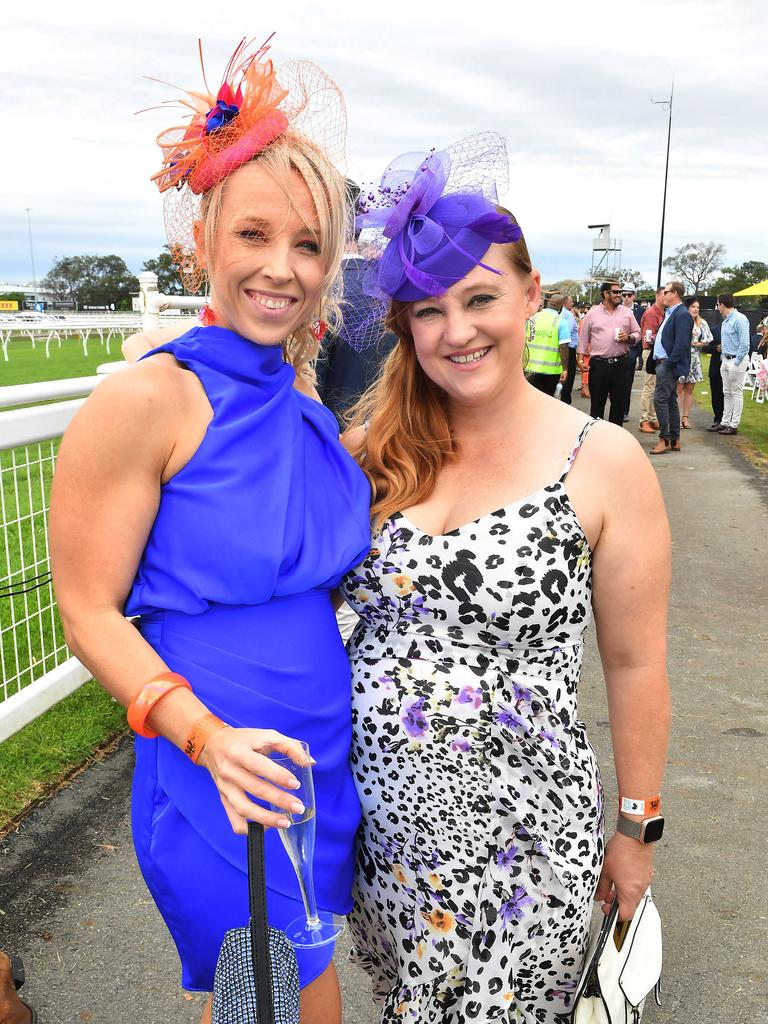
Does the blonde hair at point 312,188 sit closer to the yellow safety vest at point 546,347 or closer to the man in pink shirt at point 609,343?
the yellow safety vest at point 546,347

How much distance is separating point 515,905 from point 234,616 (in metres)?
0.84

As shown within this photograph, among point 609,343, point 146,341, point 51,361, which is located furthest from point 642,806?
point 51,361

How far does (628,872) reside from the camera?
1936 millimetres

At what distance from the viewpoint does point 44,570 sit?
420 cm

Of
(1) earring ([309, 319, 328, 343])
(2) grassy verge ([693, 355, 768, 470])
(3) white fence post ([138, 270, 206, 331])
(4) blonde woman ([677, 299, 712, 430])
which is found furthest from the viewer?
(4) blonde woman ([677, 299, 712, 430])

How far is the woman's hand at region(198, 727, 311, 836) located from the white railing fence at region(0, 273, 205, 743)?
84.0 inches

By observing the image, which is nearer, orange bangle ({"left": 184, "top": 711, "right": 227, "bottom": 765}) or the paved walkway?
orange bangle ({"left": 184, "top": 711, "right": 227, "bottom": 765})

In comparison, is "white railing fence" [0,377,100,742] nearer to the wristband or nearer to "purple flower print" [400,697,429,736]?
"purple flower print" [400,697,429,736]

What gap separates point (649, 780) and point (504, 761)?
35cm

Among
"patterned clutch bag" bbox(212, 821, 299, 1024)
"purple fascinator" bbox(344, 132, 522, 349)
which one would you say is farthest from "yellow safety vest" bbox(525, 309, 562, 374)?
"patterned clutch bag" bbox(212, 821, 299, 1024)

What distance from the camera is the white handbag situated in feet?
5.82

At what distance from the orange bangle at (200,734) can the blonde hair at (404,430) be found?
0.62 m

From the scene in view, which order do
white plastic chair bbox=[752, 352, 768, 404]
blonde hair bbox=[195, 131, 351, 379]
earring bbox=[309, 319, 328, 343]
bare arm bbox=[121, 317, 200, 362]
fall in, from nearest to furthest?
blonde hair bbox=[195, 131, 351, 379], earring bbox=[309, 319, 328, 343], bare arm bbox=[121, 317, 200, 362], white plastic chair bbox=[752, 352, 768, 404]

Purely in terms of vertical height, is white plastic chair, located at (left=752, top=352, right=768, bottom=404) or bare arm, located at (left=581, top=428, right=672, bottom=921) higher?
bare arm, located at (left=581, top=428, right=672, bottom=921)
